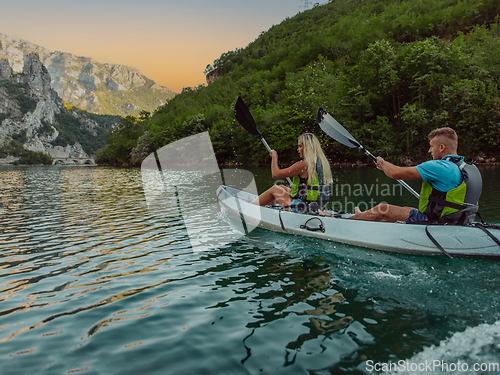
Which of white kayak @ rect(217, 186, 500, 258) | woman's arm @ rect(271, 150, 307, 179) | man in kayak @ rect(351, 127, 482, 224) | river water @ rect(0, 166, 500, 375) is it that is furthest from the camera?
woman's arm @ rect(271, 150, 307, 179)

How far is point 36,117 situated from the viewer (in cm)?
15312

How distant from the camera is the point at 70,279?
4621 millimetres

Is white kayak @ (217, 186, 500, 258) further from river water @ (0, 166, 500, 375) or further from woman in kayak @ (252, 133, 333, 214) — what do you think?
woman in kayak @ (252, 133, 333, 214)

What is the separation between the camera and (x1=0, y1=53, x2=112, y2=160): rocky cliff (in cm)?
14312

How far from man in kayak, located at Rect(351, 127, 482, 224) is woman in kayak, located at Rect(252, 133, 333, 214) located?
1.66m

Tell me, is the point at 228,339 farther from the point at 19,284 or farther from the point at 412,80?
the point at 412,80

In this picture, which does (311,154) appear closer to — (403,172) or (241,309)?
(403,172)

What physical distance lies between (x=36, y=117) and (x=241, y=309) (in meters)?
187

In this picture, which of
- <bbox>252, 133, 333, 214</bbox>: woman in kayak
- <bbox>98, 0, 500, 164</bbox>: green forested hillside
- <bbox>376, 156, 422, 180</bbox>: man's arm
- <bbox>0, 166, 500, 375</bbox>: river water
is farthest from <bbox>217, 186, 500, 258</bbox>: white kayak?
<bbox>98, 0, 500, 164</bbox>: green forested hillside

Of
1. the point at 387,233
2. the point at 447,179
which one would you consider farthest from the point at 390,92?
the point at 447,179

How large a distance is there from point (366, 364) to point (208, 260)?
3.39m

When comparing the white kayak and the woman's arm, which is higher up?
the woman's arm

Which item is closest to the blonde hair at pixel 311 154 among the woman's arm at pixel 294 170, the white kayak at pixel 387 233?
the woman's arm at pixel 294 170

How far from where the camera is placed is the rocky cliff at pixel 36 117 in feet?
470
